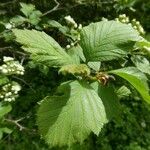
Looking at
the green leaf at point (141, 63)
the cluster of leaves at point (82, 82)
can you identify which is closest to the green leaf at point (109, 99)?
the cluster of leaves at point (82, 82)

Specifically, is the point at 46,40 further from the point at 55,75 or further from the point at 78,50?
the point at 55,75

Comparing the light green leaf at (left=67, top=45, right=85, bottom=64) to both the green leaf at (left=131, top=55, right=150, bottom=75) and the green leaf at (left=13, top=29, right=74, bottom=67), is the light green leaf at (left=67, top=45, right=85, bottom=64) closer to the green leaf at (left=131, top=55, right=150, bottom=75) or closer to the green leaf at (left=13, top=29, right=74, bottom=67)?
the green leaf at (left=13, top=29, right=74, bottom=67)

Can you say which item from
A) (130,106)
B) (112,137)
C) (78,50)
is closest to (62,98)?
(78,50)

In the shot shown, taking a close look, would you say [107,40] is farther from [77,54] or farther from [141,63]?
[141,63]

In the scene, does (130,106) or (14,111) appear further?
(130,106)

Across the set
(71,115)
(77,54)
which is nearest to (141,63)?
(77,54)

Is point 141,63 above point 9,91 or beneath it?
above

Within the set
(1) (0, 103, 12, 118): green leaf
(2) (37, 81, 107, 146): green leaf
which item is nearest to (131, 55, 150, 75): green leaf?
(2) (37, 81, 107, 146): green leaf
